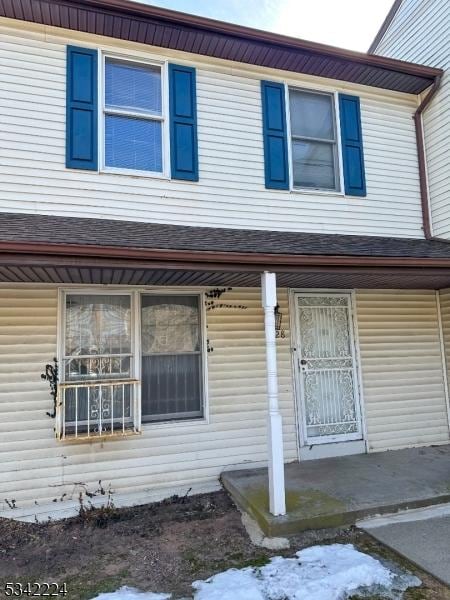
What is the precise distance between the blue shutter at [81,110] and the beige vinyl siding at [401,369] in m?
3.85

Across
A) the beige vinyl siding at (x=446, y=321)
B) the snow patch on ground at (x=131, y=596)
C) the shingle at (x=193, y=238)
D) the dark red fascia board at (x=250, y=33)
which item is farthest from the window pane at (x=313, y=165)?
the snow patch on ground at (x=131, y=596)

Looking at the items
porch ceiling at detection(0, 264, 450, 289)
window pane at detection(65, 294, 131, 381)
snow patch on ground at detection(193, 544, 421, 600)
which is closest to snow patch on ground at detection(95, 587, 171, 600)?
snow patch on ground at detection(193, 544, 421, 600)

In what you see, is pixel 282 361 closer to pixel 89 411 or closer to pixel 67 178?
pixel 89 411

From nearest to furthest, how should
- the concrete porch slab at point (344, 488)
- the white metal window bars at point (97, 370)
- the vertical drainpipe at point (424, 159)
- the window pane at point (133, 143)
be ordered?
the concrete porch slab at point (344, 488), the white metal window bars at point (97, 370), the window pane at point (133, 143), the vertical drainpipe at point (424, 159)

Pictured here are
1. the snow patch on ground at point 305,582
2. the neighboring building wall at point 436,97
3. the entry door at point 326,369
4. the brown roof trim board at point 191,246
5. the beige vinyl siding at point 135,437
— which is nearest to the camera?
the snow patch on ground at point 305,582

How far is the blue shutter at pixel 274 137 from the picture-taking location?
5.61 metres

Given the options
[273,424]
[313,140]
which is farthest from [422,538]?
[313,140]

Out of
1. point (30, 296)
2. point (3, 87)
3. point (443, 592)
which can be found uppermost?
point (3, 87)

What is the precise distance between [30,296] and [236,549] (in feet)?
10.2

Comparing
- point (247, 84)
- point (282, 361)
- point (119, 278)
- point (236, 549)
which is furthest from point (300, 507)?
point (247, 84)

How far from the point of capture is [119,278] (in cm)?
457

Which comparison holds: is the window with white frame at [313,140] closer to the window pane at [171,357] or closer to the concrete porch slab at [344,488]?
the window pane at [171,357]

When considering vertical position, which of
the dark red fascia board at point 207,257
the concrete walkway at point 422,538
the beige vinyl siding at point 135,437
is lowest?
the concrete walkway at point 422,538

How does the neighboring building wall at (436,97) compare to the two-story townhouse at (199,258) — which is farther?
the neighboring building wall at (436,97)
